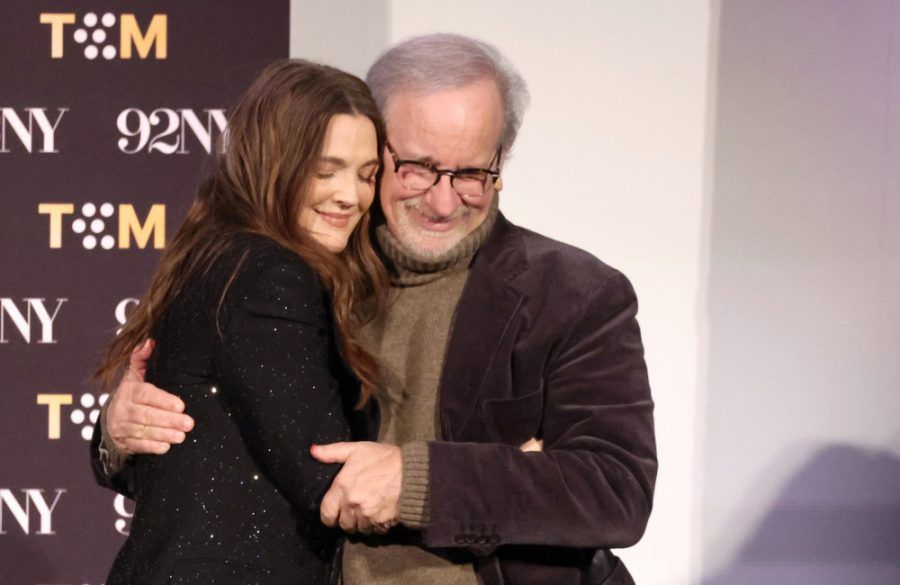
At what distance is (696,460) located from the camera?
12.4 ft

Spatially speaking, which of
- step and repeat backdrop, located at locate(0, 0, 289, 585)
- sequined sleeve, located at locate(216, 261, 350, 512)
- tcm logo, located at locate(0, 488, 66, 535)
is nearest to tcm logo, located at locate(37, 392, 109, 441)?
step and repeat backdrop, located at locate(0, 0, 289, 585)

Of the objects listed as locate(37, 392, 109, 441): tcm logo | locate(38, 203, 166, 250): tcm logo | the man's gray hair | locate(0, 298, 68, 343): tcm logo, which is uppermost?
the man's gray hair

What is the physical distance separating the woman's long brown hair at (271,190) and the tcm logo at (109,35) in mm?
1592

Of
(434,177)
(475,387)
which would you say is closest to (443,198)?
(434,177)

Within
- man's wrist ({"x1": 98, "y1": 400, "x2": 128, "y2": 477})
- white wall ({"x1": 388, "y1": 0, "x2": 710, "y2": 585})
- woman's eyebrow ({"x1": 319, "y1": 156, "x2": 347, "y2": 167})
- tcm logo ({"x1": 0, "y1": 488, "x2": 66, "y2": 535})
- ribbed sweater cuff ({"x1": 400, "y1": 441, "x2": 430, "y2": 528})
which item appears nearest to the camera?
ribbed sweater cuff ({"x1": 400, "y1": 441, "x2": 430, "y2": 528})

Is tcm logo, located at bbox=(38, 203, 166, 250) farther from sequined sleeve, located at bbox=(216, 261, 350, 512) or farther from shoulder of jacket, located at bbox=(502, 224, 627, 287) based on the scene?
sequined sleeve, located at bbox=(216, 261, 350, 512)

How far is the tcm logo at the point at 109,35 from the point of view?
12.0 feet

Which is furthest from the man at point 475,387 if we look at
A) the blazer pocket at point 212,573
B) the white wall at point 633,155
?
the white wall at point 633,155

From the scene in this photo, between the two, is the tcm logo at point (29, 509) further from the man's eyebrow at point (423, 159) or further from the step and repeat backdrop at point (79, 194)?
the man's eyebrow at point (423, 159)

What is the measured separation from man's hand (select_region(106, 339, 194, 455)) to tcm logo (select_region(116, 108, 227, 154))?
5.01ft

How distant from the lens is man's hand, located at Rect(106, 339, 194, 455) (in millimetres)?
1955

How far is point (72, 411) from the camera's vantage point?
3658mm

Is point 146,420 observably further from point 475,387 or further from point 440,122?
point 440,122

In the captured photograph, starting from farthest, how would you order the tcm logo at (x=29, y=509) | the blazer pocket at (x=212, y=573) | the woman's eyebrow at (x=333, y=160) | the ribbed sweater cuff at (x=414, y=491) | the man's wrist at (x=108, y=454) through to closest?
the tcm logo at (x=29, y=509) → the man's wrist at (x=108, y=454) → the woman's eyebrow at (x=333, y=160) → the ribbed sweater cuff at (x=414, y=491) → the blazer pocket at (x=212, y=573)
